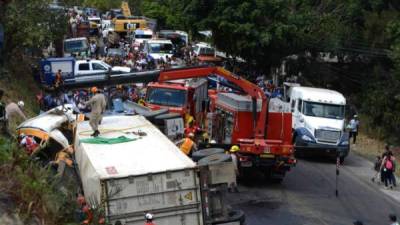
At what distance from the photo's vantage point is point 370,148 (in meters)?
35.2

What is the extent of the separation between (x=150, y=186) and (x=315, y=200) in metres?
9.79

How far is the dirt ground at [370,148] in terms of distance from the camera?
3309cm

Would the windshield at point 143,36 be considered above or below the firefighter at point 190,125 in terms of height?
above

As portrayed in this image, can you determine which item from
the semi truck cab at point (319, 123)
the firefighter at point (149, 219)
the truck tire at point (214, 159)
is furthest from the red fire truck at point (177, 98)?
the firefighter at point (149, 219)

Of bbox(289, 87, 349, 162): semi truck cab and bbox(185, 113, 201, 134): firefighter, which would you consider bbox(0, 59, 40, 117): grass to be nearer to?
bbox(185, 113, 201, 134): firefighter

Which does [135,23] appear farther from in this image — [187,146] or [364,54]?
[187,146]

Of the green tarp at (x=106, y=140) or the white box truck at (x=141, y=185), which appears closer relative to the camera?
the white box truck at (x=141, y=185)

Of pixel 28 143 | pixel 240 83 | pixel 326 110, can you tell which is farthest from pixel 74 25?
pixel 28 143

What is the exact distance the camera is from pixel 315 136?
3000 cm

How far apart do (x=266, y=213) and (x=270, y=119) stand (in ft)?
14.2

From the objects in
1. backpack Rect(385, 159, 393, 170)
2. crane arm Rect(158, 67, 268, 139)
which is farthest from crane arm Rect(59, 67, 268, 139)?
backpack Rect(385, 159, 393, 170)

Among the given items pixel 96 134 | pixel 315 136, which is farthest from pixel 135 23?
pixel 96 134

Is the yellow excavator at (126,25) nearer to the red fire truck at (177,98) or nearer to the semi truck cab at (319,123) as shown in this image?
the semi truck cab at (319,123)

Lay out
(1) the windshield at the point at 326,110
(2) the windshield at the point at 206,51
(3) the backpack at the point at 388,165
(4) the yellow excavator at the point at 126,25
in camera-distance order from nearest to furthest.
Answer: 1. (3) the backpack at the point at 388,165
2. (1) the windshield at the point at 326,110
3. (2) the windshield at the point at 206,51
4. (4) the yellow excavator at the point at 126,25
